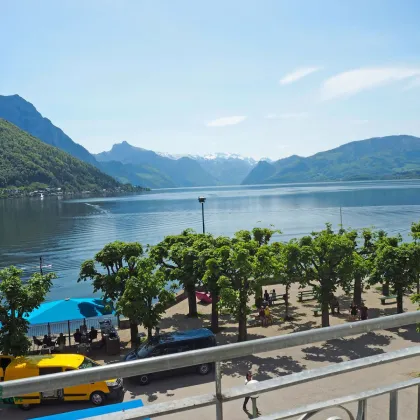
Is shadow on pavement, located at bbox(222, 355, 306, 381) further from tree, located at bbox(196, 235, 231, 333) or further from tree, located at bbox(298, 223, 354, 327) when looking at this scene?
tree, located at bbox(298, 223, 354, 327)

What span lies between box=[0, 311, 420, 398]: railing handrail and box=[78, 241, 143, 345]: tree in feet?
69.8

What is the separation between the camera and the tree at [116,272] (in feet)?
78.1

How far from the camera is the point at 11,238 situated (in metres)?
102

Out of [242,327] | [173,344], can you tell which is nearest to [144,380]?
[173,344]

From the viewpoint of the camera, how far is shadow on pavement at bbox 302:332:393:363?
20.3 metres

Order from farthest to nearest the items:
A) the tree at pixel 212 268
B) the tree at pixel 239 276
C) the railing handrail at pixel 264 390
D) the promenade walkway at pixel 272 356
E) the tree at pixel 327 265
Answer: the tree at pixel 327 265 < the tree at pixel 212 268 < the tree at pixel 239 276 < the promenade walkway at pixel 272 356 < the railing handrail at pixel 264 390

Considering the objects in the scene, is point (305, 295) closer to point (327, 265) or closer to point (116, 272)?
point (327, 265)

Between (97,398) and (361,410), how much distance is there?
579 inches

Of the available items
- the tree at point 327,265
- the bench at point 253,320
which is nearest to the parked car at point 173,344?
the tree at point 327,265

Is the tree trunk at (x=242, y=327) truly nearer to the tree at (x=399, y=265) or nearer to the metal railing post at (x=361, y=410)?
the tree at (x=399, y=265)

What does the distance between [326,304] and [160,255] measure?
1227 cm

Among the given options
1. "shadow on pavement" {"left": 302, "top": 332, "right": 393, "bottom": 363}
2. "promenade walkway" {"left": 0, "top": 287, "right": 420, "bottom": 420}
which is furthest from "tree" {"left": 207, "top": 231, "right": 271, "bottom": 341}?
"shadow on pavement" {"left": 302, "top": 332, "right": 393, "bottom": 363}

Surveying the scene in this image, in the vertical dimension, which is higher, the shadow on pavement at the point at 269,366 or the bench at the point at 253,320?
the shadow on pavement at the point at 269,366

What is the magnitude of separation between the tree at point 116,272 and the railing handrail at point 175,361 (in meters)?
21.3
